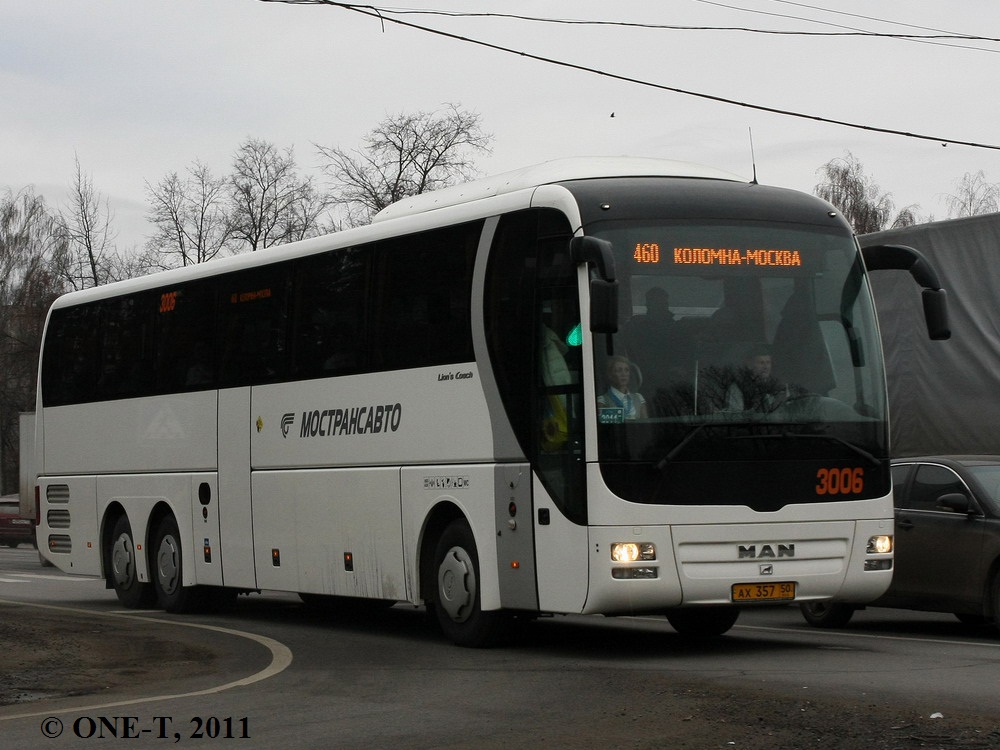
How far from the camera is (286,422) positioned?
1619cm

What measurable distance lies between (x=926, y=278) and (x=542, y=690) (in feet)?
16.6

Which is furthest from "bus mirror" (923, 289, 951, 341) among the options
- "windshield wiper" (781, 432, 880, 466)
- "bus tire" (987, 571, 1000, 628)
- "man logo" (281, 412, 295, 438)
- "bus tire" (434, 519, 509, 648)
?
"man logo" (281, 412, 295, 438)

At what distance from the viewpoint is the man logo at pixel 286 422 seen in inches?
634

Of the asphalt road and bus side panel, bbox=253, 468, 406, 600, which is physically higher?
bus side panel, bbox=253, 468, 406, 600

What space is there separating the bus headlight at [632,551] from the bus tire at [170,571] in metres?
8.02

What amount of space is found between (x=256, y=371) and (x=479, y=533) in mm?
4632

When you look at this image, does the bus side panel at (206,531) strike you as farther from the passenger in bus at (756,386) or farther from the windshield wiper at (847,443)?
the windshield wiper at (847,443)

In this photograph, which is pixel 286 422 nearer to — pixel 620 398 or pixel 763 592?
pixel 620 398

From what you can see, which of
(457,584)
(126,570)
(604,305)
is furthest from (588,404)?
(126,570)

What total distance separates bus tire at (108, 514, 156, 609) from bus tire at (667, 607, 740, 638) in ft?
26.0

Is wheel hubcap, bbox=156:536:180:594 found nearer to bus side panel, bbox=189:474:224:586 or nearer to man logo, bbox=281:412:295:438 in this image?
bus side panel, bbox=189:474:224:586

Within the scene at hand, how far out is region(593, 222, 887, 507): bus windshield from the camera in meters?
12.0

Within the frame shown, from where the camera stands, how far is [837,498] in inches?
492

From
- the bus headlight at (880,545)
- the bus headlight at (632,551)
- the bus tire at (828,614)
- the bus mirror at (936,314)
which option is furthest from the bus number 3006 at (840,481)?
the bus tire at (828,614)
